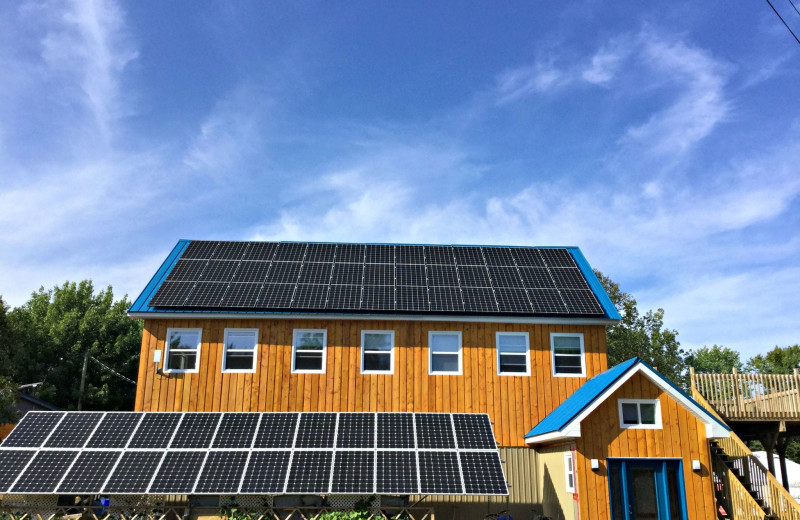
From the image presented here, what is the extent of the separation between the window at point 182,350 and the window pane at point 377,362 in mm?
5242

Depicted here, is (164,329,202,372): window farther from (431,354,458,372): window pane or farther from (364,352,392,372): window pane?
(431,354,458,372): window pane

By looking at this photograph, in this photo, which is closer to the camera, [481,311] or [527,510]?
[527,510]

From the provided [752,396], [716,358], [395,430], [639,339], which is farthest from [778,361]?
[395,430]

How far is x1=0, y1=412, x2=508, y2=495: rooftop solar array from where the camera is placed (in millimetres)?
14539

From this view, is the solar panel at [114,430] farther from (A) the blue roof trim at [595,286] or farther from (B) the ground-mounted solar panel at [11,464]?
(A) the blue roof trim at [595,286]

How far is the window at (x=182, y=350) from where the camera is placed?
19844mm

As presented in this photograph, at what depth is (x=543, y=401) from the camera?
1977 centimetres

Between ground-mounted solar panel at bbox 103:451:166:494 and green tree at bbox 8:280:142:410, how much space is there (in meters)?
33.4

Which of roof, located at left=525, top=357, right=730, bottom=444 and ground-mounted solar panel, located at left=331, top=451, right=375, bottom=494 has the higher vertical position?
roof, located at left=525, top=357, right=730, bottom=444

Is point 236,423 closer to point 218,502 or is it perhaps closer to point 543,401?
point 218,502

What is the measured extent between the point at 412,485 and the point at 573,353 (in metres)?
8.18

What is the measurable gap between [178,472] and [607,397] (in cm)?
1064

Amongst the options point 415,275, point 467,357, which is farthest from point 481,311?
point 415,275

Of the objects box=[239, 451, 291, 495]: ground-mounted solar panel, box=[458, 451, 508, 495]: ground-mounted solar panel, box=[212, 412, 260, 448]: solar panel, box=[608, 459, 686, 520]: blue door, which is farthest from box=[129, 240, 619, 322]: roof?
box=[458, 451, 508, 495]: ground-mounted solar panel
